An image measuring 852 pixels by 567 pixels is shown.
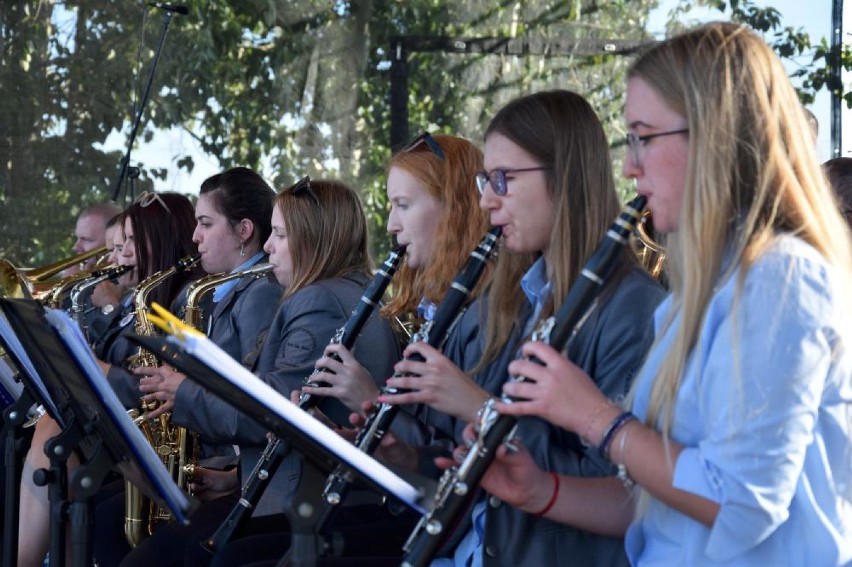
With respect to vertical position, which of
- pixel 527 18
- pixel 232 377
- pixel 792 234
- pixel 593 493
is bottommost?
pixel 593 493

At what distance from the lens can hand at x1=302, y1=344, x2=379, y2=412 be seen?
274cm

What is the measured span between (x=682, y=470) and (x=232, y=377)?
0.62m

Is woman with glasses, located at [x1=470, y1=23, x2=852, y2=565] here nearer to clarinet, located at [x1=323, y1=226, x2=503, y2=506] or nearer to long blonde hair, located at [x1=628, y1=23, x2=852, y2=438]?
long blonde hair, located at [x1=628, y1=23, x2=852, y2=438]

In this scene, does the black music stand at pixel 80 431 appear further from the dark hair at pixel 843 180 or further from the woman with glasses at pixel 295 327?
the dark hair at pixel 843 180

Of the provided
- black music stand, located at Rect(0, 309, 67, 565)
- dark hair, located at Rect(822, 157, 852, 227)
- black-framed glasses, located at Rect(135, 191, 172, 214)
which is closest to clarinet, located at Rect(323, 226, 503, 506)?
black music stand, located at Rect(0, 309, 67, 565)

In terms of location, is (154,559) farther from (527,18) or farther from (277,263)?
(527,18)

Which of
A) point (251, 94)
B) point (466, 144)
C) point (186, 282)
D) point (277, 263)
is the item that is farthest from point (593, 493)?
point (251, 94)

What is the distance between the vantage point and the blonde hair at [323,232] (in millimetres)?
3492

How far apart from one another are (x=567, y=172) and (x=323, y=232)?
130 centimetres

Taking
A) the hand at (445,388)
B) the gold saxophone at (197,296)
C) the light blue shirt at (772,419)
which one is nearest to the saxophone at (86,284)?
the gold saxophone at (197,296)

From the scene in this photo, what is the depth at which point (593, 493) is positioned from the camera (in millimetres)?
1998

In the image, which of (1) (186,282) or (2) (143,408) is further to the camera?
(1) (186,282)

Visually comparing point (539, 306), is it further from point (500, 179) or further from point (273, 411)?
point (273, 411)

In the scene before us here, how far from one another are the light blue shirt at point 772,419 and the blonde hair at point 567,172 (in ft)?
2.22
